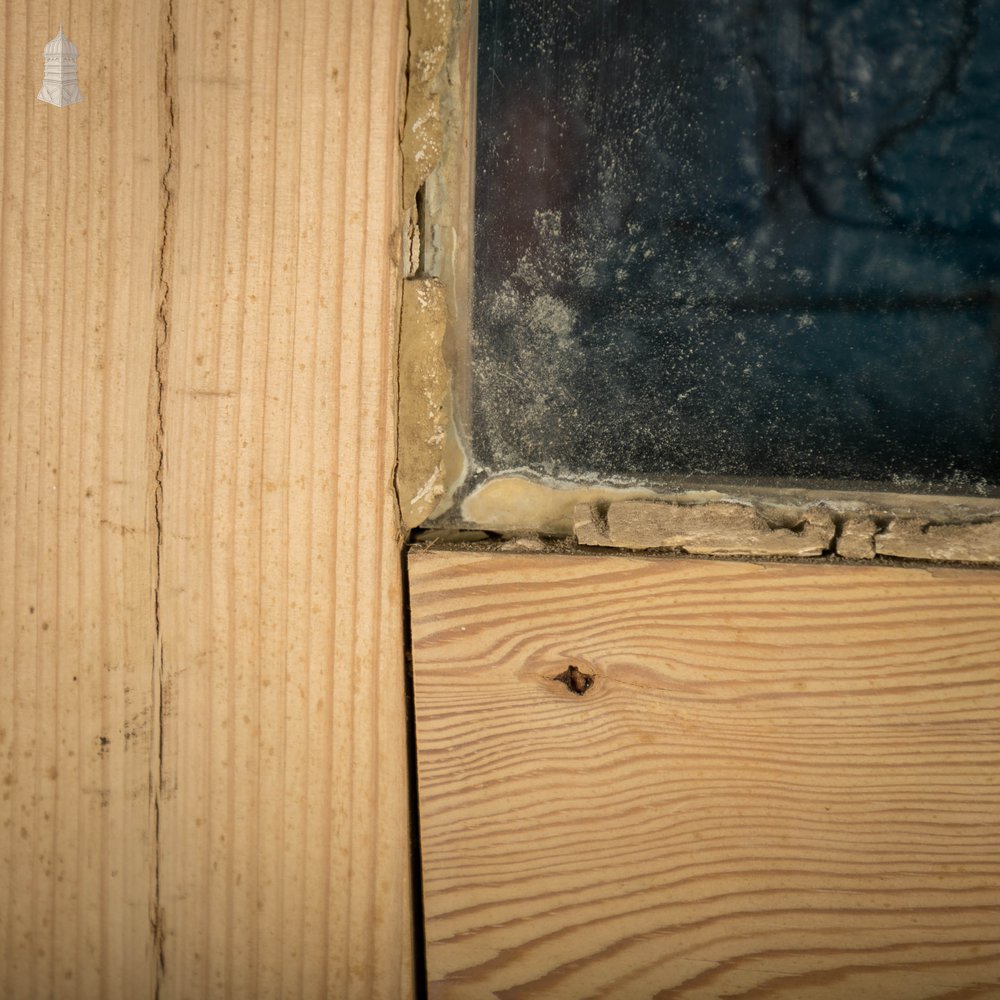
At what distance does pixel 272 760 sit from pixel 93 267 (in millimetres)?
573

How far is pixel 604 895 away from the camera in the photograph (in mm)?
896

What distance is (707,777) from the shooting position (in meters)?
0.87

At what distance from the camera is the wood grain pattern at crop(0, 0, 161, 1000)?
0.90m

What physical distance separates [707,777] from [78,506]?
739 millimetres

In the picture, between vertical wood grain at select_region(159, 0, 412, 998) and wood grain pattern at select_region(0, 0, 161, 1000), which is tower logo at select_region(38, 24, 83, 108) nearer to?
wood grain pattern at select_region(0, 0, 161, 1000)

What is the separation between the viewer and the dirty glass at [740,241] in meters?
0.83

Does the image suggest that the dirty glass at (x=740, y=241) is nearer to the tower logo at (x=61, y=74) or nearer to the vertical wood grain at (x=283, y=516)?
the vertical wood grain at (x=283, y=516)

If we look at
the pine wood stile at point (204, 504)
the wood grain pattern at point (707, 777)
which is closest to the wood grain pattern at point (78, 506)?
A: the pine wood stile at point (204, 504)

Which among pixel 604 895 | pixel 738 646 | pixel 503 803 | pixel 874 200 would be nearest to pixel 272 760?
pixel 503 803

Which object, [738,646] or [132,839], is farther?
[132,839]

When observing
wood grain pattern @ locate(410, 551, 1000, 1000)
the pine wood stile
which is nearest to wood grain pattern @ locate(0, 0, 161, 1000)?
the pine wood stile

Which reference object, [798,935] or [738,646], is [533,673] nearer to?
[738,646]

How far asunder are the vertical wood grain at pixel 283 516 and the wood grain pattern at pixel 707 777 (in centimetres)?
8

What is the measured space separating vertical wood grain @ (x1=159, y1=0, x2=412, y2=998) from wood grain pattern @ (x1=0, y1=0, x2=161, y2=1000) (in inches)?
1.4
